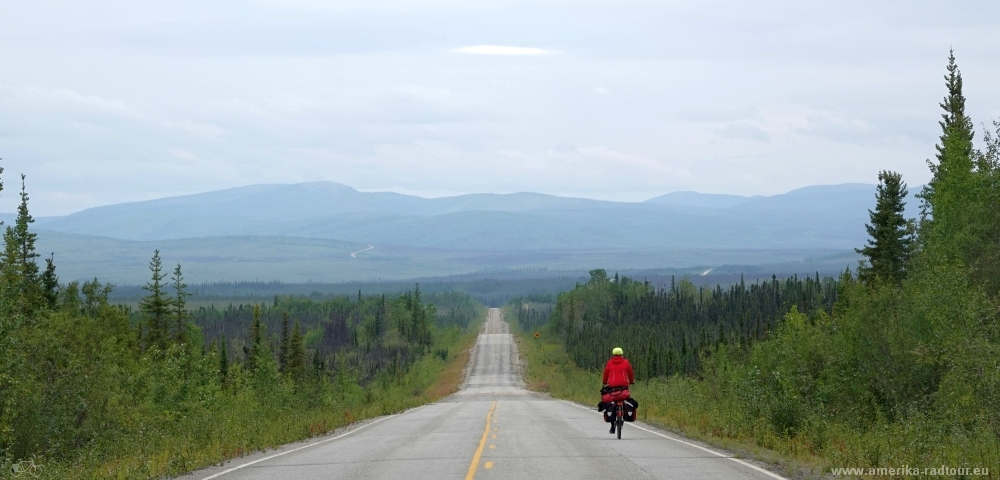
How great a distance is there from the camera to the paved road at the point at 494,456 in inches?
682

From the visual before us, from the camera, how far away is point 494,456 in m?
19.9

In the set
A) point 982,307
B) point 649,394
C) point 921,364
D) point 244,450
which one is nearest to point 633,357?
point 649,394

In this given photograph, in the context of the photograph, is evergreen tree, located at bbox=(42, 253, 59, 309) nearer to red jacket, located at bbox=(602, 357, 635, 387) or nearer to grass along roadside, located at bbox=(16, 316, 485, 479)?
grass along roadside, located at bbox=(16, 316, 485, 479)

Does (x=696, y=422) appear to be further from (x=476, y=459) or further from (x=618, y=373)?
(x=476, y=459)

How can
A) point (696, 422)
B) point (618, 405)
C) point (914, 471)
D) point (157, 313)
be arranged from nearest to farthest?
point (914, 471) < point (618, 405) < point (696, 422) < point (157, 313)

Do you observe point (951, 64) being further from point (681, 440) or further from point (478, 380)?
point (478, 380)

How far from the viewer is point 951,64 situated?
6481 cm

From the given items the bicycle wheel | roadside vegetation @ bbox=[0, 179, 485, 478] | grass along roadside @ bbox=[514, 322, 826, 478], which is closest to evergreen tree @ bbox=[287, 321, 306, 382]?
roadside vegetation @ bbox=[0, 179, 485, 478]

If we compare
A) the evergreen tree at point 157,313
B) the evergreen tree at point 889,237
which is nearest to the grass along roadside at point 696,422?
the evergreen tree at point 889,237

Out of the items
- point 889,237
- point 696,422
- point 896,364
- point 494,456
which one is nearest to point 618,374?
point 696,422

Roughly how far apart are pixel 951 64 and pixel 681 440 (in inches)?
1988

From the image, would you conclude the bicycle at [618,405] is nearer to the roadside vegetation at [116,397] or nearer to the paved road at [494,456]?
the paved road at [494,456]

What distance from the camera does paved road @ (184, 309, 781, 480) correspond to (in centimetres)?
1731

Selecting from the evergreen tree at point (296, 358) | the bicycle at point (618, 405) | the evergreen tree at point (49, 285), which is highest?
the evergreen tree at point (49, 285)
